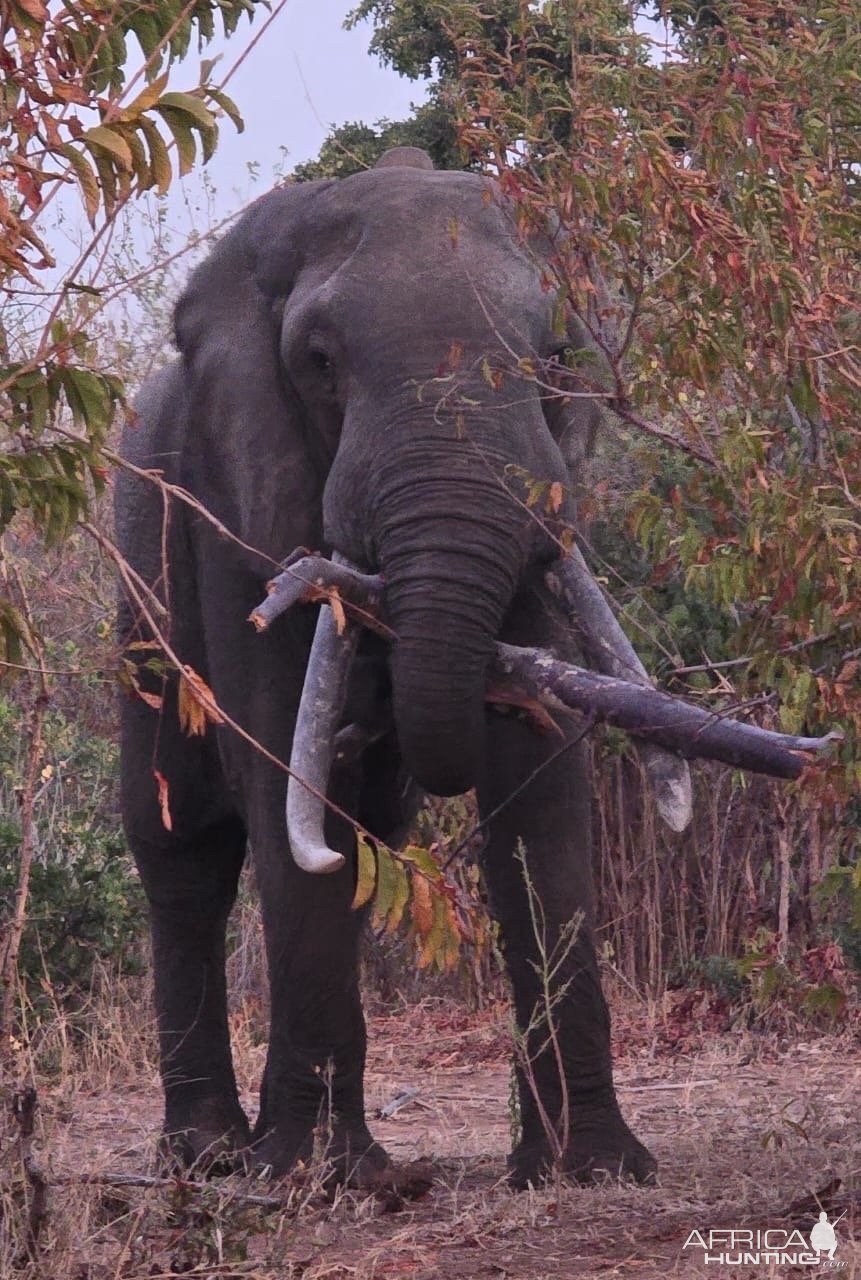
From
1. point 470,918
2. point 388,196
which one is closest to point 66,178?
point 470,918

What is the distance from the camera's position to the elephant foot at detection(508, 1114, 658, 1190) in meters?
6.06

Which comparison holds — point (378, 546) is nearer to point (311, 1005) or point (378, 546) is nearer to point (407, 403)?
point (407, 403)

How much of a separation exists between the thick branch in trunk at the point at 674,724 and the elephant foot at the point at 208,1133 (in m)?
2.11

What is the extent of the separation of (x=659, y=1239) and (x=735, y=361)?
203 centimetres

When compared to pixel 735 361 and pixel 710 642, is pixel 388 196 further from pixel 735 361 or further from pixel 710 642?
pixel 710 642

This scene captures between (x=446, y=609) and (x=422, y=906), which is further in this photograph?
(x=446, y=609)

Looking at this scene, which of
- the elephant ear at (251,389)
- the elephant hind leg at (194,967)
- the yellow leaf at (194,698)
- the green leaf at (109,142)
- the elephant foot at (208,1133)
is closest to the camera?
the green leaf at (109,142)

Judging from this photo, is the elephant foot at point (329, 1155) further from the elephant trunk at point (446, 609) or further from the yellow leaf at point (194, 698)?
the yellow leaf at point (194, 698)

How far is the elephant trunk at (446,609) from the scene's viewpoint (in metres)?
5.72

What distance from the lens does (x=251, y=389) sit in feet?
21.9

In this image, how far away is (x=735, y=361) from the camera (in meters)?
5.18

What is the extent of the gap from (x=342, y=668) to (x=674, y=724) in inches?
47.2

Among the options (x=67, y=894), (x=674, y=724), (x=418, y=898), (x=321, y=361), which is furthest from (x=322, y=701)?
(x=67, y=894)

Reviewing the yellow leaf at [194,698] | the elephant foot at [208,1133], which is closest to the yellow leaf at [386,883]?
the yellow leaf at [194,698]
